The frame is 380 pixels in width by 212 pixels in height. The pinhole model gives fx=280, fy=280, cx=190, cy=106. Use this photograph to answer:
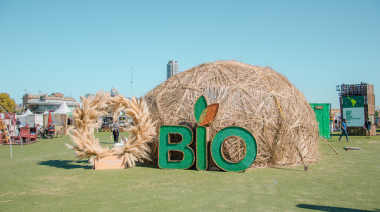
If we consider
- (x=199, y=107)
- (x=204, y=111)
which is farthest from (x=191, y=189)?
(x=199, y=107)

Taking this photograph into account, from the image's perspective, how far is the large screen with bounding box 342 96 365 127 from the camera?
86.4 feet

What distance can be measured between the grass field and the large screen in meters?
19.9

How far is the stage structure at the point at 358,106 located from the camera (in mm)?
26281

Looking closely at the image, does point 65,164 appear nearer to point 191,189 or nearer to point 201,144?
point 201,144

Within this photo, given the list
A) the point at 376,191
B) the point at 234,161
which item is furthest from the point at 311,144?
the point at 376,191

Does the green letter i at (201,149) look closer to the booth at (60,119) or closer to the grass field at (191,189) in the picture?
the grass field at (191,189)

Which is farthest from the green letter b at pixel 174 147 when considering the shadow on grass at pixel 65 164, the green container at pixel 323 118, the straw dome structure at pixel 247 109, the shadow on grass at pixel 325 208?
the green container at pixel 323 118

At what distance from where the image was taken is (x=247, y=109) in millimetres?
8742

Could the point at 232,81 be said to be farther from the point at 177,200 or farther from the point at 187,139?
the point at 177,200

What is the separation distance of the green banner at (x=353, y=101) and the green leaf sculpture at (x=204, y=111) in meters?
23.6

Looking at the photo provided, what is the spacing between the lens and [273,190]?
6102 mm

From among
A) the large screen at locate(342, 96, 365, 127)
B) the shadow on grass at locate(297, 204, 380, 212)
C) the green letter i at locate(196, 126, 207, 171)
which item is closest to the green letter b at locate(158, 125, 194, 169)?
the green letter i at locate(196, 126, 207, 171)

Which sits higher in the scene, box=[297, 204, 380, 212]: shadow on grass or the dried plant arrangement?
the dried plant arrangement

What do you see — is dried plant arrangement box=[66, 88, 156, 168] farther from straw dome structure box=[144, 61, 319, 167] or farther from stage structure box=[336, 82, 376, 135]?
stage structure box=[336, 82, 376, 135]
